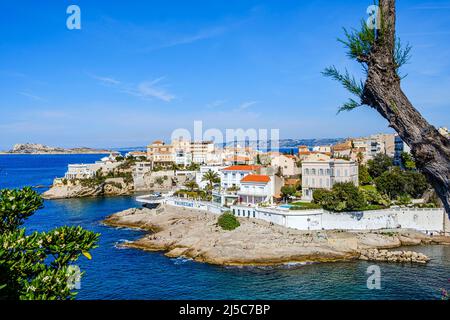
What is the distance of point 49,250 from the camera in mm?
6500

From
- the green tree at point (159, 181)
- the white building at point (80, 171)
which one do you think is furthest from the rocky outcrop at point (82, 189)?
the green tree at point (159, 181)

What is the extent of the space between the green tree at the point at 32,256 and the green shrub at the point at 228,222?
24046 millimetres

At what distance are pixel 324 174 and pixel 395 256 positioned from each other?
13338 mm

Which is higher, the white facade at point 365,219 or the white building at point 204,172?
the white building at point 204,172

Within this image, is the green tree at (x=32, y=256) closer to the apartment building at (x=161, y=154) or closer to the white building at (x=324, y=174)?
the white building at (x=324, y=174)

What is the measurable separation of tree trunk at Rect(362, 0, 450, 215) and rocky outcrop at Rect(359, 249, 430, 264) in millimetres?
23714

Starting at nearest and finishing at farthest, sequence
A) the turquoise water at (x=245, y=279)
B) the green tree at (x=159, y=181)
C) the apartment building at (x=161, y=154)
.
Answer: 1. the turquoise water at (x=245, y=279)
2. the green tree at (x=159, y=181)
3. the apartment building at (x=161, y=154)

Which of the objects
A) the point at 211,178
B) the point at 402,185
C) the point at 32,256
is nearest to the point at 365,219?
the point at 402,185

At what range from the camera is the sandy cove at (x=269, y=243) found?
82.3ft

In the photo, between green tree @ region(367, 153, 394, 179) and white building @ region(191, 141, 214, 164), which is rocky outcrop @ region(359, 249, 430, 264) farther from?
white building @ region(191, 141, 214, 164)

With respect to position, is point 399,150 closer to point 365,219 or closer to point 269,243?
point 365,219

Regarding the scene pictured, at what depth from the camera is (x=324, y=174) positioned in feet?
123

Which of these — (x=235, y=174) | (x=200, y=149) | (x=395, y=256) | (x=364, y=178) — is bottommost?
(x=395, y=256)
